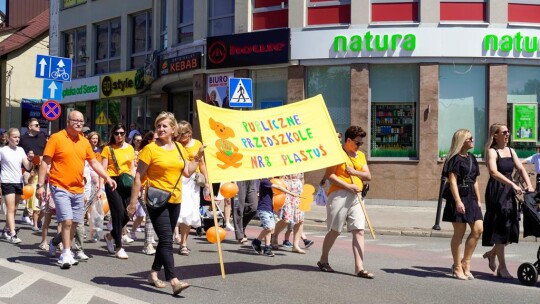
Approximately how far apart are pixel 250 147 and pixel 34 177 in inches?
317

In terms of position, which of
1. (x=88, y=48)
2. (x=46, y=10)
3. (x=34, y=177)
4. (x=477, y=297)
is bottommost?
(x=477, y=297)

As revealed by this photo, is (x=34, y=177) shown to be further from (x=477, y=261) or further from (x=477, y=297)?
(x=477, y=297)

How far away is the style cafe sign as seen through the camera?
72.1 feet

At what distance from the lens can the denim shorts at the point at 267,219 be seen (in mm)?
10883

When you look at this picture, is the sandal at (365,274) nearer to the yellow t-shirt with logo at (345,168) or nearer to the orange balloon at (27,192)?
the yellow t-shirt with logo at (345,168)

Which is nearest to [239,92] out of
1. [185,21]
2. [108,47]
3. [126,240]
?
[126,240]

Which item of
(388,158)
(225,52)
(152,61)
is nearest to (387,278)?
(388,158)

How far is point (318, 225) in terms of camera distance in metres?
15.7

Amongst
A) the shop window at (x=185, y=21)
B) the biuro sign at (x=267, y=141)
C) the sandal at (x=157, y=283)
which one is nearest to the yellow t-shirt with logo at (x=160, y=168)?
the biuro sign at (x=267, y=141)

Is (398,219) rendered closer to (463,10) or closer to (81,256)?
(463,10)

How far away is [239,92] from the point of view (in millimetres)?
17484

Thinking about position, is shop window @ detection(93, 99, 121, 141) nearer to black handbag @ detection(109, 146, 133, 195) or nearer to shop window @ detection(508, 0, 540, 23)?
shop window @ detection(508, 0, 540, 23)

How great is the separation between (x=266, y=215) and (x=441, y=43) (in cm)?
1135

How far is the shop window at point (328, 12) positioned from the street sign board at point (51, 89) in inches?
276
